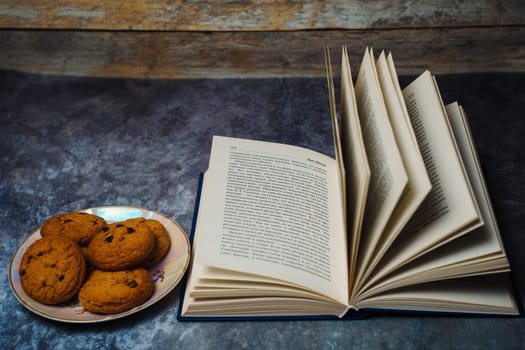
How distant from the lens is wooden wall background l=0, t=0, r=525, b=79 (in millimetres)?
1547

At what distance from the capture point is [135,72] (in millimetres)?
1576

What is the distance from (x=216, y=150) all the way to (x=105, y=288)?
0.32 meters

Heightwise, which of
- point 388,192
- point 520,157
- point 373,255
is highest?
point 388,192

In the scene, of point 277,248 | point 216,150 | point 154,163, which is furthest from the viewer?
point 154,163

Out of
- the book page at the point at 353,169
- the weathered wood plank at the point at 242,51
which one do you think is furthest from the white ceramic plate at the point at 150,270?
the weathered wood plank at the point at 242,51

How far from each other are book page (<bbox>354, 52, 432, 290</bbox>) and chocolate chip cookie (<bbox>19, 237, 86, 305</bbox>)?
1.45 feet

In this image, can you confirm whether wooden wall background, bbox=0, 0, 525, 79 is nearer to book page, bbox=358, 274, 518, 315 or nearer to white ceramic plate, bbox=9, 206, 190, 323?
white ceramic plate, bbox=9, 206, 190, 323

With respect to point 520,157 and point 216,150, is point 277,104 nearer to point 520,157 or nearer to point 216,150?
point 216,150

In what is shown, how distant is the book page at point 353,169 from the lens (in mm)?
791

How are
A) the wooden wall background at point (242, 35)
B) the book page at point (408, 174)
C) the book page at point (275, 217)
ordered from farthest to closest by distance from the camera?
the wooden wall background at point (242, 35)
the book page at point (275, 217)
the book page at point (408, 174)

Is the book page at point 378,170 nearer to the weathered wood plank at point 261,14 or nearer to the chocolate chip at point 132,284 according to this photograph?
the chocolate chip at point 132,284

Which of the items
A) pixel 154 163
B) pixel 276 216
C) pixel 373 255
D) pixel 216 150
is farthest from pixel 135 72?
pixel 373 255

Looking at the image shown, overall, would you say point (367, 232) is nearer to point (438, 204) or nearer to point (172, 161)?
point (438, 204)

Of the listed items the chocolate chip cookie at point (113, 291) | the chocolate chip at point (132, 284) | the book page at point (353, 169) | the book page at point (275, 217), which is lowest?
the chocolate chip cookie at point (113, 291)
